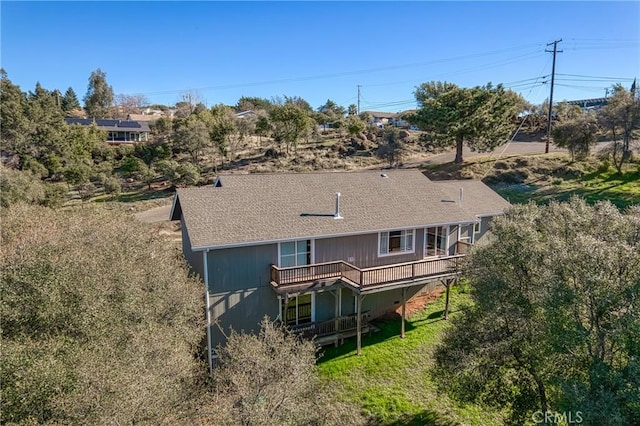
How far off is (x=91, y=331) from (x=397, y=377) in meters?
9.77

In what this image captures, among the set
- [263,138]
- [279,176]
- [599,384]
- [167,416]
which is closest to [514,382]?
[599,384]

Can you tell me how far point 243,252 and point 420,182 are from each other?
1114cm

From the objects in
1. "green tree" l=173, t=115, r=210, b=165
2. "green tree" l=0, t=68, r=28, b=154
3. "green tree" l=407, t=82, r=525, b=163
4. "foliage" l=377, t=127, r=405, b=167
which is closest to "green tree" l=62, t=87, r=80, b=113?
"green tree" l=0, t=68, r=28, b=154

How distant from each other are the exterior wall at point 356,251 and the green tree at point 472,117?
25.0 metres

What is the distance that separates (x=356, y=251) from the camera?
1633 centimetres

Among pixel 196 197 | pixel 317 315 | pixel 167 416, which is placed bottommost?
pixel 317 315

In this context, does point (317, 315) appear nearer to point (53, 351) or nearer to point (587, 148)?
point (53, 351)

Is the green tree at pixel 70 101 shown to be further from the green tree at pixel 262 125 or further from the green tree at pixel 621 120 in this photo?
the green tree at pixel 621 120

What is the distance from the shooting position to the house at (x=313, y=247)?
551 inches

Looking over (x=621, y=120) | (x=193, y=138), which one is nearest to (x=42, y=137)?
(x=193, y=138)

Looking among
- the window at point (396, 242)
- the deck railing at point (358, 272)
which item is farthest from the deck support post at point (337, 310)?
the window at point (396, 242)

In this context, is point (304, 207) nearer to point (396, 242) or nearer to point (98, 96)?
point (396, 242)

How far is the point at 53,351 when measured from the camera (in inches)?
273

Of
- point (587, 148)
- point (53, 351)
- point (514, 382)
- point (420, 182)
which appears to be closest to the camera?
point (53, 351)
